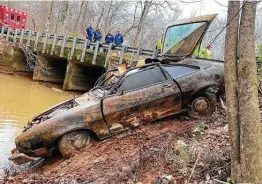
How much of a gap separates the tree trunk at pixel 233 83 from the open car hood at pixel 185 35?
11.0 feet

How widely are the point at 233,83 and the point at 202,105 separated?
9.60 feet

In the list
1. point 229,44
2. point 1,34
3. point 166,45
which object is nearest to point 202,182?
point 229,44

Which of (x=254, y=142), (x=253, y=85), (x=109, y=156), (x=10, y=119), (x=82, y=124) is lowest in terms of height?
(x=10, y=119)

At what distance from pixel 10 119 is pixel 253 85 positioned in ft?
29.1

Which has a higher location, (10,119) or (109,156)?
(109,156)

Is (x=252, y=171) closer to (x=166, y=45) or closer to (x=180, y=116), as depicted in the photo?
(x=180, y=116)

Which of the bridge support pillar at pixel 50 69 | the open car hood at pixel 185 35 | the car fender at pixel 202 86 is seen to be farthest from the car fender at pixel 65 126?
the bridge support pillar at pixel 50 69

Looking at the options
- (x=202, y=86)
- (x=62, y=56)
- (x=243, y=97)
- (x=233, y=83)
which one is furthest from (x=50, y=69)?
(x=243, y=97)

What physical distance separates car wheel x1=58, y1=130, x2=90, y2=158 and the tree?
3.24 m

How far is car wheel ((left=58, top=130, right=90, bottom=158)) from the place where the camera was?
6.57m

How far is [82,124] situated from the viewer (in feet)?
21.7

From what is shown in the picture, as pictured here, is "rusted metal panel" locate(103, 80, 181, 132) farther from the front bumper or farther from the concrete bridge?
the concrete bridge

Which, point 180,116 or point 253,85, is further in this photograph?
point 180,116

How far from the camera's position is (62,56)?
63.4ft
